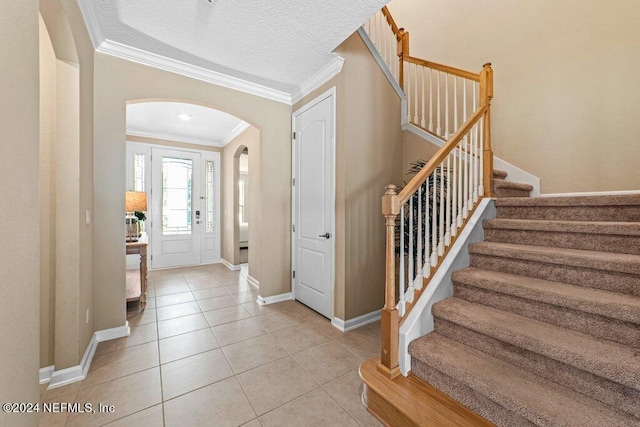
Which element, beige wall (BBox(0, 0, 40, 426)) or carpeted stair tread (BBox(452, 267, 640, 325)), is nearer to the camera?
beige wall (BBox(0, 0, 40, 426))

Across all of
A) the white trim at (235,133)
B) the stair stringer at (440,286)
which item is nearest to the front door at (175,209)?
the white trim at (235,133)

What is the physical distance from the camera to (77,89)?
1.82 m

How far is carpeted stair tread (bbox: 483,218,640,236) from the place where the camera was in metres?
1.61

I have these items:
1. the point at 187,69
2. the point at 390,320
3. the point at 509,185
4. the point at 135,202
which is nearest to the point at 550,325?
the point at 390,320

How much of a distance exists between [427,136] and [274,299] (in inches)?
109

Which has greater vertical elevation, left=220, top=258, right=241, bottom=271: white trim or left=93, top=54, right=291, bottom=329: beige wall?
left=93, top=54, right=291, bottom=329: beige wall

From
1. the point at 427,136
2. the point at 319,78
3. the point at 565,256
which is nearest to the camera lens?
the point at 565,256

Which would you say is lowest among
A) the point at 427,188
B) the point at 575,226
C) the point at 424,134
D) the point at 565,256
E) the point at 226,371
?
the point at 226,371

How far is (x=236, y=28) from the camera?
215cm

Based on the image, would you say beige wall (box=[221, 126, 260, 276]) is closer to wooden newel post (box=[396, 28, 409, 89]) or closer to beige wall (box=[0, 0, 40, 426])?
wooden newel post (box=[396, 28, 409, 89])

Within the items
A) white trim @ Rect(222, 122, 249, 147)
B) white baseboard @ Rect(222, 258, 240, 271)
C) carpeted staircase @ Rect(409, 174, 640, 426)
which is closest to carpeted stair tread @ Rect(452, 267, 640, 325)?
carpeted staircase @ Rect(409, 174, 640, 426)

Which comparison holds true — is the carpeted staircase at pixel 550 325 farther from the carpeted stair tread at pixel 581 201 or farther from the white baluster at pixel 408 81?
the white baluster at pixel 408 81

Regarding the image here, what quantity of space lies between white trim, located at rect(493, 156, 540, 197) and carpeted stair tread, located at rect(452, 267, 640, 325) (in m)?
1.77

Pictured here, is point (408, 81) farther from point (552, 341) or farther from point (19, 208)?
point (19, 208)
